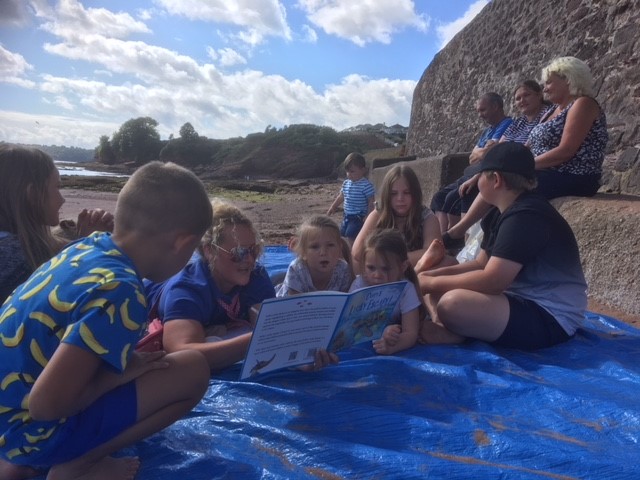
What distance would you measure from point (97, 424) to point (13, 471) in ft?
1.08

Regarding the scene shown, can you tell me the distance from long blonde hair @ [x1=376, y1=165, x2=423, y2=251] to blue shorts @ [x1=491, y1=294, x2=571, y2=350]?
41.6 inches

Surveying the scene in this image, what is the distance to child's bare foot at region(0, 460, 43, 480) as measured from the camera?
1.70 meters

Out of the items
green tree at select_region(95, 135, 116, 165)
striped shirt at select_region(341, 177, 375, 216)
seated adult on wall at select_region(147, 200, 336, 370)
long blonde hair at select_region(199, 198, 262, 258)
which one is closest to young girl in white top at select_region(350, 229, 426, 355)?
seated adult on wall at select_region(147, 200, 336, 370)

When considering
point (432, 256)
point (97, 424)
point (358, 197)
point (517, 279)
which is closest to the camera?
point (97, 424)

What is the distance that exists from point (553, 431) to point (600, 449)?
185 mm

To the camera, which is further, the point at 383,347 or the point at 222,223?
the point at 383,347

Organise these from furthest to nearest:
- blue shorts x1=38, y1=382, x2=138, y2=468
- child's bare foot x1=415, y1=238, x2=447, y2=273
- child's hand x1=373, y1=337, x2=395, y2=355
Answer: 1. child's bare foot x1=415, y1=238, x2=447, y2=273
2. child's hand x1=373, y1=337, x2=395, y2=355
3. blue shorts x1=38, y1=382, x2=138, y2=468

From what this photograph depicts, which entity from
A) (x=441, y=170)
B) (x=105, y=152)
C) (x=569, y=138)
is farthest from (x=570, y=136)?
(x=105, y=152)

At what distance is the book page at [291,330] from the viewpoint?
2.12 meters

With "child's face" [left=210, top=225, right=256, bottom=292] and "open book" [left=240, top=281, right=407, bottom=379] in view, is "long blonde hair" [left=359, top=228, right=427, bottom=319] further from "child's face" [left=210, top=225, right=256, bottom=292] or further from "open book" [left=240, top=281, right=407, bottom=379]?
"child's face" [left=210, top=225, right=256, bottom=292]

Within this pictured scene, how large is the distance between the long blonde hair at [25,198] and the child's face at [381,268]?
1.57 metres

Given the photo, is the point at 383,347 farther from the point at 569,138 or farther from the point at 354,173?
the point at 354,173

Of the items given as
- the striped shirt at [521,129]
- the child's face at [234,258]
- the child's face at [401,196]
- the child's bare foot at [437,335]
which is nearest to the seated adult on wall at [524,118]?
the striped shirt at [521,129]

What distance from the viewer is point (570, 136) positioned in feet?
13.8
